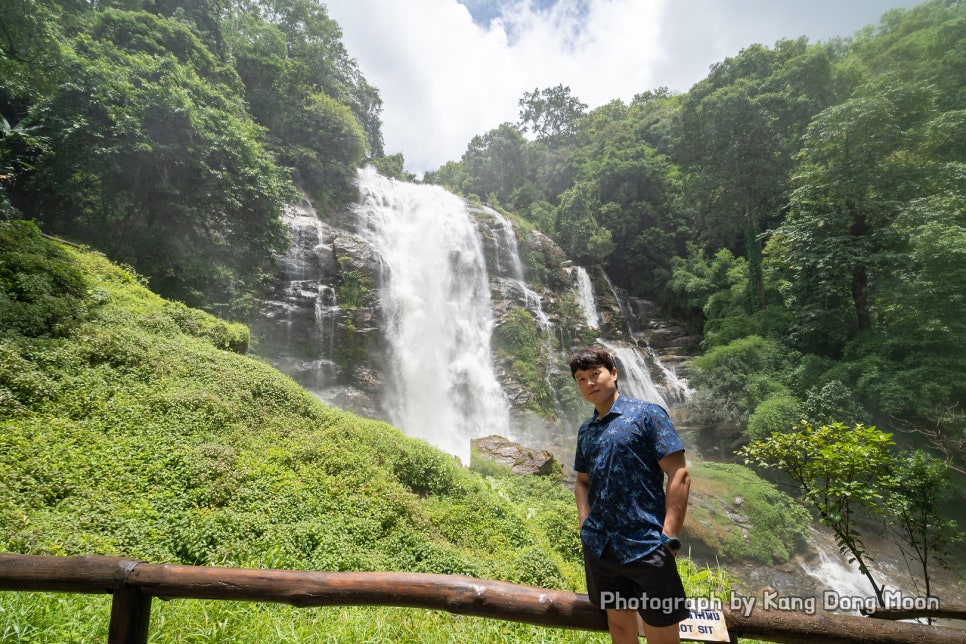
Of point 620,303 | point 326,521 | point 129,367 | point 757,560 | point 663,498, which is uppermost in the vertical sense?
point 620,303

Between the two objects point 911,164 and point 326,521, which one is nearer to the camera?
point 326,521

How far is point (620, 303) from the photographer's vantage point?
76.1 ft

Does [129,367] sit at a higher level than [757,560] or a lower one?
higher

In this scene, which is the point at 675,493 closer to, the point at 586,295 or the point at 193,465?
the point at 193,465

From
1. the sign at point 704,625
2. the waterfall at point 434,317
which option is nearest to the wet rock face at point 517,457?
the waterfall at point 434,317

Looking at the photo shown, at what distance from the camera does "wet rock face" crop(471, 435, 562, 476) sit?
984cm

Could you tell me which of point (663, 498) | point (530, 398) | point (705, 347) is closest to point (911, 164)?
point (705, 347)

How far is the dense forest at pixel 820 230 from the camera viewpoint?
9523 millimetres

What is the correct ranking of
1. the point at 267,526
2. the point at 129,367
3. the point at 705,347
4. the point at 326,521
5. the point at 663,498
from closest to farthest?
the point at 663,498
the point at 267,526
the point at 326,521
the point at 129,367
the point at 705,347

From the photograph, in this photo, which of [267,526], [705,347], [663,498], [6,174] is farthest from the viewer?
[705,347]

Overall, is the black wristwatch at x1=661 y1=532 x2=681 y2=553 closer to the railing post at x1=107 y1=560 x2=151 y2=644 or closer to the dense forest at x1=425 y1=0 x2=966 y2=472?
the railing post at x1=107 y1=560 x2=151 y2=644

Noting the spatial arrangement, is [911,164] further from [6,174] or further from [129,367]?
[6,174]

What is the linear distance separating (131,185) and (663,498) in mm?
14008

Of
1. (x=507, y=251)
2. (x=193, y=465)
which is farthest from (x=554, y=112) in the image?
(x=193, y=465)
